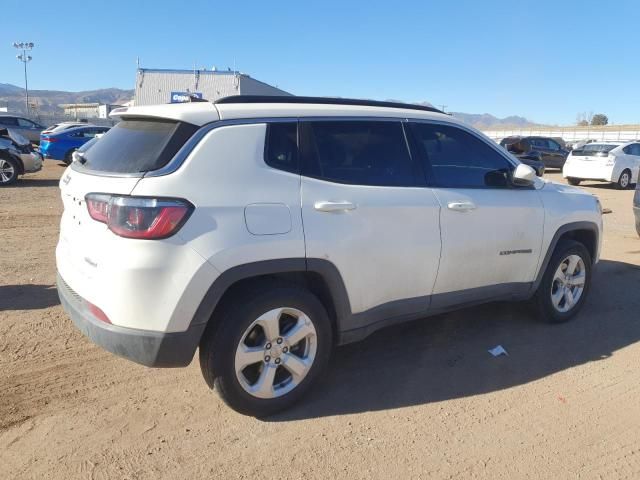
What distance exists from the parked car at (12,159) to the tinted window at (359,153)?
12.6m

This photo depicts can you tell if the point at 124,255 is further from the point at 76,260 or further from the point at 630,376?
the point at 630,376

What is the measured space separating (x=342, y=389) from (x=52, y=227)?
6550 mm

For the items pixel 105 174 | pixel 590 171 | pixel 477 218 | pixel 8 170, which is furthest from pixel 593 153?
pixel 105 174

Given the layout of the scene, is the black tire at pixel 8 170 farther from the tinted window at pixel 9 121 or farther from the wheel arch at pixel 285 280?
the tinted window at pixel 9 121

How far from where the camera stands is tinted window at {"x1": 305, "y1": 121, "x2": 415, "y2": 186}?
10.8ft

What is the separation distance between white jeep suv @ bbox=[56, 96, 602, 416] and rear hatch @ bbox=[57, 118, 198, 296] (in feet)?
0.04

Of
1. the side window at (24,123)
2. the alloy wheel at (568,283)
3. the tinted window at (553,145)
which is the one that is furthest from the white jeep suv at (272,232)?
the side window at (24,123)

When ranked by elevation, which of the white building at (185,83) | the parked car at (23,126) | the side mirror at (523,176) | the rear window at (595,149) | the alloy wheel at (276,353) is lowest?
the alloy wheel at (276,353)

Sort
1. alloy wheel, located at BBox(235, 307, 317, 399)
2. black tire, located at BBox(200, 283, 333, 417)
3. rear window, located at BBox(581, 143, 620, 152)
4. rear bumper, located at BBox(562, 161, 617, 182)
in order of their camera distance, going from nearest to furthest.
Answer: black tire, located at BBox(200, 283, 333, 417), alloy wheel, located at BBox(235, 307, 317, 399), rear bumper, located at BBox(562, 161, 617, 182), rear window, located at BBox(581, 143, 620, 152)

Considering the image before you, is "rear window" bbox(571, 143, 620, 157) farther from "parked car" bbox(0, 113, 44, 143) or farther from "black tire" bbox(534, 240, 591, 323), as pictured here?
"parked car" bbox(0, 113, 44, 143)

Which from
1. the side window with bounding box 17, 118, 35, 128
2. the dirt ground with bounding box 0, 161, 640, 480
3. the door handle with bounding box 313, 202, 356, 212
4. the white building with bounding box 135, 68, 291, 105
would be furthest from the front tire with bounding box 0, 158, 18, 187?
the white building with bounding box 135, 68, 291, 105

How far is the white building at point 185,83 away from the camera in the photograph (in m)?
35.2

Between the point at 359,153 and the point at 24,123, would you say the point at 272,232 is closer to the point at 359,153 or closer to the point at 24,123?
the point at 359,153

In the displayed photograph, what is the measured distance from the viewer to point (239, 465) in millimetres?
2766
